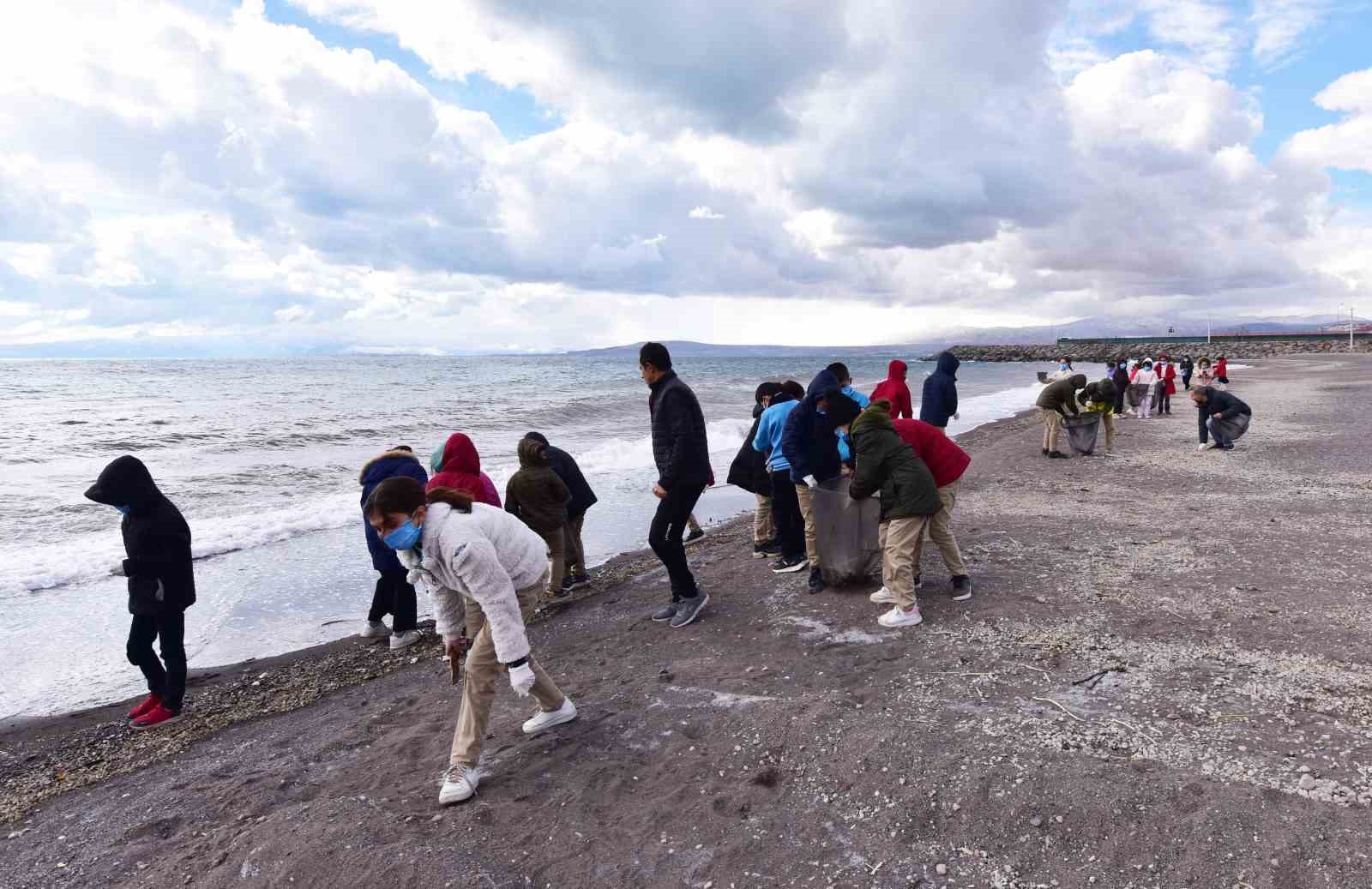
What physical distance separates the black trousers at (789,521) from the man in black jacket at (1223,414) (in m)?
9.24

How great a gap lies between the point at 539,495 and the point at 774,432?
2.20m

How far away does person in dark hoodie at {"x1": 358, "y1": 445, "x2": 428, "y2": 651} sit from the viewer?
5789mm

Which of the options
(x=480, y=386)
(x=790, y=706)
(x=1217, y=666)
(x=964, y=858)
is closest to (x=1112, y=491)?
(x=1217, y=666)

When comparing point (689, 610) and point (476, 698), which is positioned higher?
point (476, 698)

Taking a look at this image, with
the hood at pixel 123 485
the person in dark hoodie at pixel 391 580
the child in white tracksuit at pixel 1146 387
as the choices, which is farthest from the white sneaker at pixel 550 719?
the child in white tracksuit at pixel 1146 387

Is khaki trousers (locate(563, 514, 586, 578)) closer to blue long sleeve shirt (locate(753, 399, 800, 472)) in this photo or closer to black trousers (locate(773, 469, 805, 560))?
black trousers (locate(773, 469, 805, 560))

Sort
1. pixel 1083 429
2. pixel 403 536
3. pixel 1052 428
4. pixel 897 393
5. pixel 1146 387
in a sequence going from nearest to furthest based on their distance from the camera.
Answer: pixel 403 536 < pixel 897 393 < pixel 1083 429 < pixel 1052 428 < pixel 1146 387

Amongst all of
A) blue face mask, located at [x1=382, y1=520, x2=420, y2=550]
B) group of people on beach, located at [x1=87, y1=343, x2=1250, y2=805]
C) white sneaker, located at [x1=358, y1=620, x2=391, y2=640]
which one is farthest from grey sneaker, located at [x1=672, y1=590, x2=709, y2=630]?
blue face mask, located at [x1=382, y1=520, x2=420, y2=550]

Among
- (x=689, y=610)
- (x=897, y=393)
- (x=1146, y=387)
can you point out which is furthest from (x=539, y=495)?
(x=1146, y=387)

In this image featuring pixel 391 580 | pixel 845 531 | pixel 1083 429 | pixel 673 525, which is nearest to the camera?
pixel 673 525

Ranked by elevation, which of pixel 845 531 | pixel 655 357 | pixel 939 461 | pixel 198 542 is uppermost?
pixel 655 357

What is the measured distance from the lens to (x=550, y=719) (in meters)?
4.09

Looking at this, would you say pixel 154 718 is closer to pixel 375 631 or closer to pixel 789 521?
pixel 375 631

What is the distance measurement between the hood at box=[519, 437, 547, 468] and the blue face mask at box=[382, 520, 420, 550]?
3359mm
